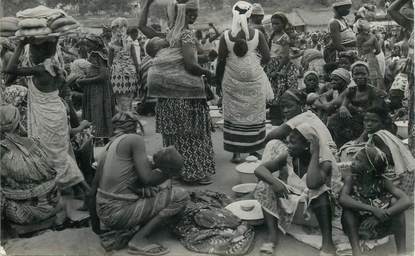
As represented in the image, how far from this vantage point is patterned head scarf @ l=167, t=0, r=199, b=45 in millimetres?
5095

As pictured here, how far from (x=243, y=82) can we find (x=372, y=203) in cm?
257

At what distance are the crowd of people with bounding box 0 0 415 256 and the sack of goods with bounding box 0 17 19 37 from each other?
360mm

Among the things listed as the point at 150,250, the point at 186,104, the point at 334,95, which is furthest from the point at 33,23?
the point at 334,95

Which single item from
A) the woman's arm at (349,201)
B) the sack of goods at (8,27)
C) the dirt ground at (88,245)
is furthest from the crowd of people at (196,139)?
the sack of goods at (8,27)

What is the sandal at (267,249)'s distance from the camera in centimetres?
382

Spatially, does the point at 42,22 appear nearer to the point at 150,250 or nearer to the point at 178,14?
the point at 178,14

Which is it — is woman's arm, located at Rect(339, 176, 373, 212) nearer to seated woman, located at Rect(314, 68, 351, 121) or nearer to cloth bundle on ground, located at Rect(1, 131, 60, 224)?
seated woman, located at Rect(314, 68, 351, 121)

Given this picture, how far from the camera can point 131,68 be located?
25.1 feet

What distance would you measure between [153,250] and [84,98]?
3.88 meters

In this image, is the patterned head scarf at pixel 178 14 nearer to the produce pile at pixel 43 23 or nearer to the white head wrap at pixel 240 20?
the white head wrap at pixel 240 20

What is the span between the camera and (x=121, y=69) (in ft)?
24.8

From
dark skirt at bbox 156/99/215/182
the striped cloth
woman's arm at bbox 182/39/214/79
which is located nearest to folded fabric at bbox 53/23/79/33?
woman's arm at bbox 182/39/214/79

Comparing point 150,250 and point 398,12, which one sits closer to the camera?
point 150,250

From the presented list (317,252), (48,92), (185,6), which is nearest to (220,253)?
(317,252)
